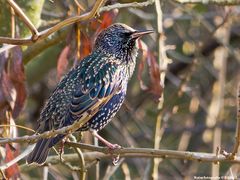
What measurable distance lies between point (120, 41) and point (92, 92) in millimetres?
689

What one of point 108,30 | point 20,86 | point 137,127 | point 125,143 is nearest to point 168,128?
point 137,127

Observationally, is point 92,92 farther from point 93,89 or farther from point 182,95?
point 182,95

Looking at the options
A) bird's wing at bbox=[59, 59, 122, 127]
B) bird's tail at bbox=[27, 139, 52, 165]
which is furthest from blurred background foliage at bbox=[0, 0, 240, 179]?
bird's tail at bbox=[27, 139, 52, 165]

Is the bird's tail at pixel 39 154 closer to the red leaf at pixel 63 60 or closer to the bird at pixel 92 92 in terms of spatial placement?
the bird at pixel 92 92

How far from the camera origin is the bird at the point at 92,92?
19.2 ft

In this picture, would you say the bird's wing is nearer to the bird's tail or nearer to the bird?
the bird

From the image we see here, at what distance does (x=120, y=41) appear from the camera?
6.45m

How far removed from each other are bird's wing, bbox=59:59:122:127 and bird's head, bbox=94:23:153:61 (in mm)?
232

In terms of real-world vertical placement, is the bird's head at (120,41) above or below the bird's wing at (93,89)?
above

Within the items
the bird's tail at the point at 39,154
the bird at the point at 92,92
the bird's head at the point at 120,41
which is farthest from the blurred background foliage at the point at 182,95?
the bird's tail at the point at 39,154

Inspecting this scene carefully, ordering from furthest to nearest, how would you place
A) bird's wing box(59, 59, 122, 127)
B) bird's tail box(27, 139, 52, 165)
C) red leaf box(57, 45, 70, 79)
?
1. red leaf box(57, 45, 70, 79)
2. bird's wing box(59, 59, 122, 127)
3. bird's tail box(27, 139, 52, 165)

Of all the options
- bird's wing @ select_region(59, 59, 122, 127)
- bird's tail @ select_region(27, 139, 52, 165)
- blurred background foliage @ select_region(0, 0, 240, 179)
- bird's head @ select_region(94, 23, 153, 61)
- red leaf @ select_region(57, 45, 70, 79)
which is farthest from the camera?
blurred background foliage @ select_region(0, 0, 240, 179)

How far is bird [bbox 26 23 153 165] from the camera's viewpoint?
19.2 feet

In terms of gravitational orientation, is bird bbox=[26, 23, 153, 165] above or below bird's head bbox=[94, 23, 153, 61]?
below
